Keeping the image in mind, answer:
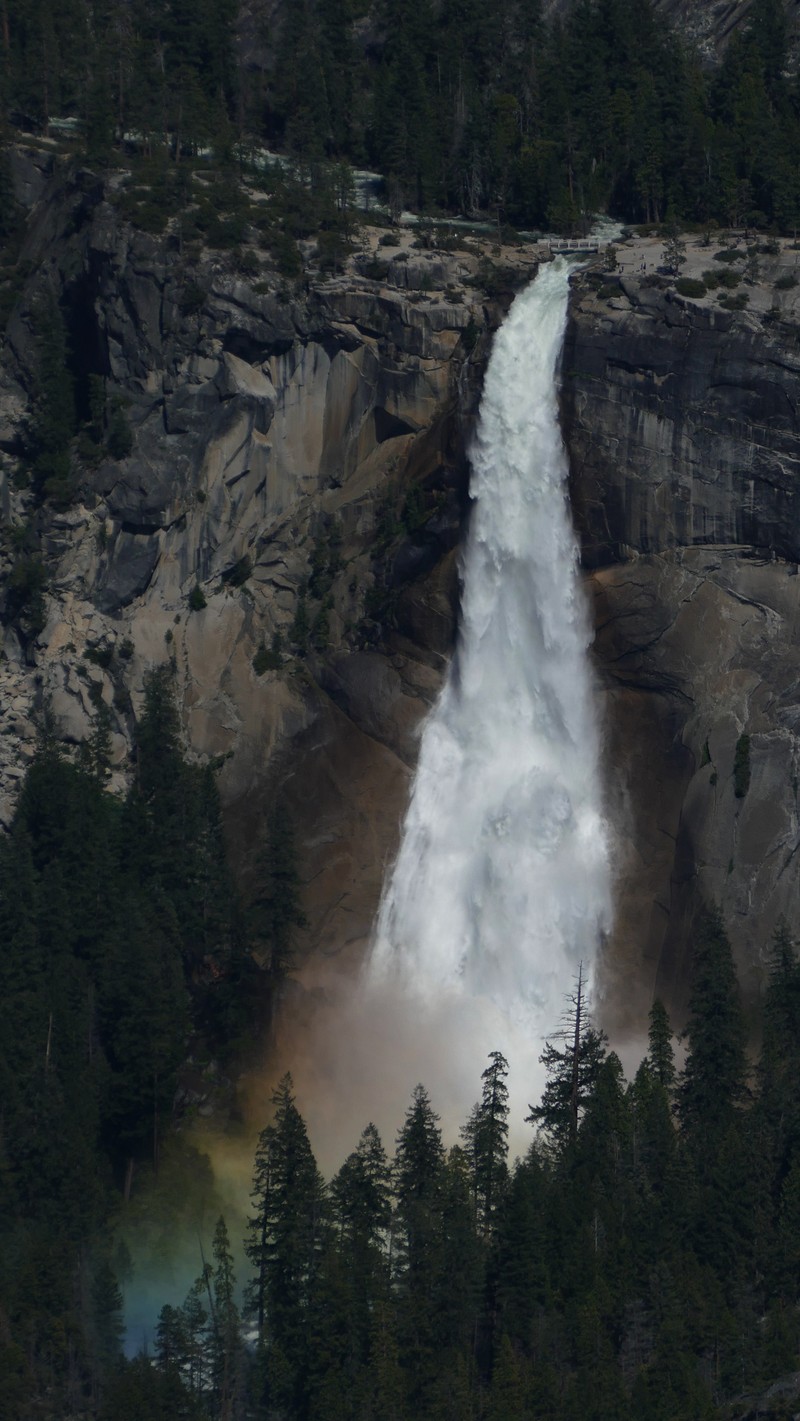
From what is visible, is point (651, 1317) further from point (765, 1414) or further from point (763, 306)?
point (763, 306)

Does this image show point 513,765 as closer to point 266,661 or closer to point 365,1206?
point 266,661

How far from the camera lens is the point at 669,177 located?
137 m

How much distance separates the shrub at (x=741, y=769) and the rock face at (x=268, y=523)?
14.6 m

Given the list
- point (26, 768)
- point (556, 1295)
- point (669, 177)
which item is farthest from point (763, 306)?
point (556, 1295)

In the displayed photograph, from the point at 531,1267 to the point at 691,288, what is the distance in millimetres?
45394

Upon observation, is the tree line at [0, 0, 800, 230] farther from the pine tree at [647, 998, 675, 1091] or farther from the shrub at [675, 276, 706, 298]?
the pine tree at [647, 998, 675, 1091]

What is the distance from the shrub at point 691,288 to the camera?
402 feet

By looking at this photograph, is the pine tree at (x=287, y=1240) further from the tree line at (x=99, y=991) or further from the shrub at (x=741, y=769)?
the shrub at (x=741, y=769)

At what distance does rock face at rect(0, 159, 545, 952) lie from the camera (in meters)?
125

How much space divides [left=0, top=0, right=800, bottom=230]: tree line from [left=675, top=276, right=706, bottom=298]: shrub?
9.02 meters

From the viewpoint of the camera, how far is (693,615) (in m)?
120

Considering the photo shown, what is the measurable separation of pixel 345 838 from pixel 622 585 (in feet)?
52.1

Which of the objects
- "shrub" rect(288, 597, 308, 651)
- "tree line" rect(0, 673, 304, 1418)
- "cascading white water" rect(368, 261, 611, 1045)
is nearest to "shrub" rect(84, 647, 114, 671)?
"tree line" rect(0, 673, 304, 1418)

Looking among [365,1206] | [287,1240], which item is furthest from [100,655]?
[287,1240]
